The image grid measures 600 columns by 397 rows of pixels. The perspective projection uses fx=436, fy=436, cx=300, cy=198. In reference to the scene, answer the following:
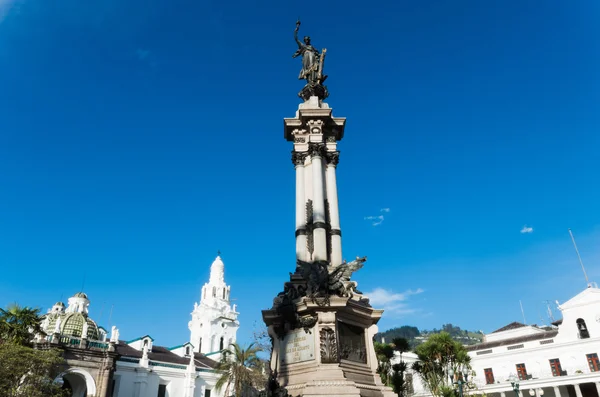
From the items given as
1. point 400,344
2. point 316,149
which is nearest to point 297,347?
point 316,149

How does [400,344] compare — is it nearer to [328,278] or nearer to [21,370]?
[328,278]

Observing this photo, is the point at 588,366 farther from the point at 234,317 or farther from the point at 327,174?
the point at 234,317

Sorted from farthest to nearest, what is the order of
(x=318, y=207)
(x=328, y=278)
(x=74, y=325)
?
1. (x=74, y=325)
2. (x=318, y=207)
3. (x=328, y=278)

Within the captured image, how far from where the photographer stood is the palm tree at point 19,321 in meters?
32.0

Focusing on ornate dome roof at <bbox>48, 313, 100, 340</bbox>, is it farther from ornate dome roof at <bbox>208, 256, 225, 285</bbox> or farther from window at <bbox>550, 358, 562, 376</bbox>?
window at <bbox>550, 358, 562, 376</bbox>

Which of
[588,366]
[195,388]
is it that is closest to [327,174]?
[588,366]

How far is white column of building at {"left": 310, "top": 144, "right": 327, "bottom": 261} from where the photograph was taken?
15.1 metres

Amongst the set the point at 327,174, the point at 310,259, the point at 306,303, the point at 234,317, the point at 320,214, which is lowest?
the point at 306,303

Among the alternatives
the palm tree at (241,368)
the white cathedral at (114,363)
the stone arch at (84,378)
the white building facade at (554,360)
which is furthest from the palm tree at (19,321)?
the white building facade at (554,360)

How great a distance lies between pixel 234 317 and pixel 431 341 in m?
57.1

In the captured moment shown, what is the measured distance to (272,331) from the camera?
14.1 m

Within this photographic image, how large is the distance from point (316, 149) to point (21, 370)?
21.0 metres

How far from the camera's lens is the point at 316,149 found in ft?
55.3

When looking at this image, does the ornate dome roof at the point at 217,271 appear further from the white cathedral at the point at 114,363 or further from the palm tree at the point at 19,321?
the palm tree at the point at 19,321
